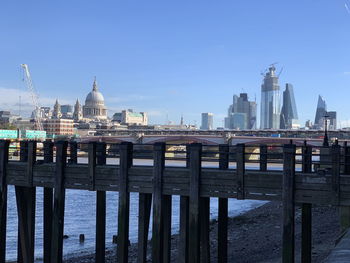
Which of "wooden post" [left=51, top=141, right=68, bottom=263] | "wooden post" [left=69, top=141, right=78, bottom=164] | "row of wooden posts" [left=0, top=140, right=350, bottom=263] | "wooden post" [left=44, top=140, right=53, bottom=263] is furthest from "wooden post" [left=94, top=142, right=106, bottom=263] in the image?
"wooden post" [left=44, top=140, right=53, bottom=263]

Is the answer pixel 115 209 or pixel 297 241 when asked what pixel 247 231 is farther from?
pixel 115 209

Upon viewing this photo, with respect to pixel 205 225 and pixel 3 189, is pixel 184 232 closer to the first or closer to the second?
pixel 205 225

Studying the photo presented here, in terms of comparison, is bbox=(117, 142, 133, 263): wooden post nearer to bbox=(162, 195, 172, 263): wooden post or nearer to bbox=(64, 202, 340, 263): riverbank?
bbox=(162, 195, 172, 263): wooden post

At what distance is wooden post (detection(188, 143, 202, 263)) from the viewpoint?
50.0ft

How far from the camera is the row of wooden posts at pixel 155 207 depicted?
1443cm

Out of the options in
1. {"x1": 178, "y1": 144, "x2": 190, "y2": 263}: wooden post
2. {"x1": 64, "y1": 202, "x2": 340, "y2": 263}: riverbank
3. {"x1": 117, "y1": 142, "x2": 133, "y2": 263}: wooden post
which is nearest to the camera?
{"x1": 117, "y1": 142, "x2": 133, "y2": 263}: wooden post

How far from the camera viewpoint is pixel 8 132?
165 metres

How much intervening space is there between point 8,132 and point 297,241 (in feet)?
492

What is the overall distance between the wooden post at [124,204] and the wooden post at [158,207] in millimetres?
969

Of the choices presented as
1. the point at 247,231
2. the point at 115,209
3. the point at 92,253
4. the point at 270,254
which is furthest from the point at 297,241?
the point at 115,209

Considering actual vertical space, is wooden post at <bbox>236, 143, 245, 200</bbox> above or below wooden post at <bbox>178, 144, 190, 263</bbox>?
above

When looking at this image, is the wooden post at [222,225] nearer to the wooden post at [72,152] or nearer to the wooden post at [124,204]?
the wooden post at [124,204]

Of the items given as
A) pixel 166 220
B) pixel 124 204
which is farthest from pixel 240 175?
pixel 124 204

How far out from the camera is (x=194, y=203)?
50.5 feet
